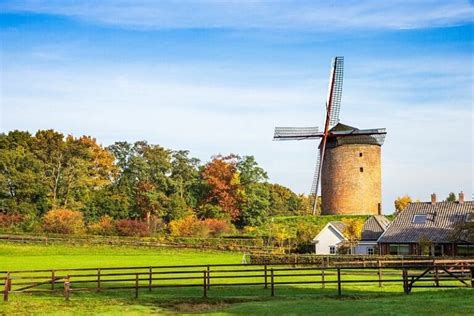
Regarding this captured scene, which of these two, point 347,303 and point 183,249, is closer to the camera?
→ point 347,303

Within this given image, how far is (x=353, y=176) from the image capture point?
63000 millimetres

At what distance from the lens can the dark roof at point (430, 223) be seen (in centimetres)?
4853

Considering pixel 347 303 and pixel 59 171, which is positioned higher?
pixel 59 171

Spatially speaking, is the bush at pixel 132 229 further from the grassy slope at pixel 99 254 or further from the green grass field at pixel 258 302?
the green grass field at pixel 258 302

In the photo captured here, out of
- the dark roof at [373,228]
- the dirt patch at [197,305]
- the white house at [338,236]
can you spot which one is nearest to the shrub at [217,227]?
the white house at [338,236]

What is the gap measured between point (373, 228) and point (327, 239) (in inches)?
148

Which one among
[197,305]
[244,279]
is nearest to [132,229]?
[244,279]

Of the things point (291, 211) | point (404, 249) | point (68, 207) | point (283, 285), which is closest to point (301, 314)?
point (283, 285)

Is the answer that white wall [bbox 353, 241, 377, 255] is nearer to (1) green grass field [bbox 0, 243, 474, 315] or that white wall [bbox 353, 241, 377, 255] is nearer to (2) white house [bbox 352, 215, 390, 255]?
(2) white house [bbox 352, 215, 390, 255]

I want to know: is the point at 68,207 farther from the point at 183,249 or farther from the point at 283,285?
the point at 283,285

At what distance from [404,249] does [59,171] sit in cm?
4619

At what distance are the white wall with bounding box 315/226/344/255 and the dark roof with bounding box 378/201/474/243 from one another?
5736mm

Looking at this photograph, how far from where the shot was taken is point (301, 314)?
1853 centimetres

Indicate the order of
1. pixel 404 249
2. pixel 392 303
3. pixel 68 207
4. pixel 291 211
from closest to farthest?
pixel 392 303 < pixel 404 249 < pixel 68 207 < pixel 291 211
